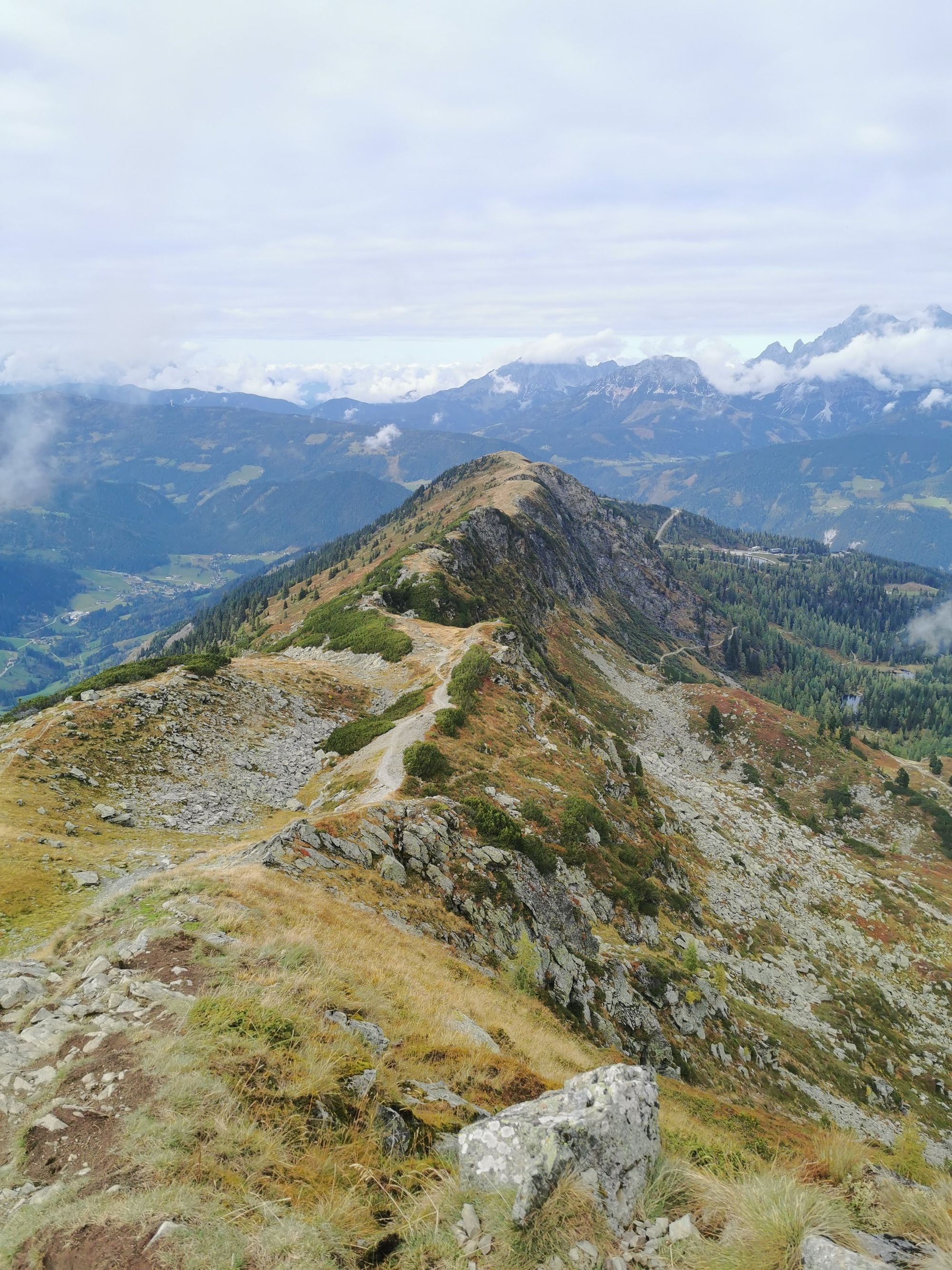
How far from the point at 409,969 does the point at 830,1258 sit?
1392 centimetres

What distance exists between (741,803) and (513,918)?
63.3 metres

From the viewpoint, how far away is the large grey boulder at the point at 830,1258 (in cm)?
691

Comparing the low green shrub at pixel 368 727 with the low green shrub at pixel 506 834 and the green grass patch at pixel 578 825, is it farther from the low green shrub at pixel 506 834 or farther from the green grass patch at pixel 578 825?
A: the green grass patch at pixel 578 825

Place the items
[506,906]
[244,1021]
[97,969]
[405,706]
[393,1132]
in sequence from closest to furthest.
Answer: [393,1132], [244,1021], [97,969], [506,906], [405,706]

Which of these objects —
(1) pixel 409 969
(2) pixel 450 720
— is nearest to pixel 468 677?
(2) pixel 450 720

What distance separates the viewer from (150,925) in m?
15.7

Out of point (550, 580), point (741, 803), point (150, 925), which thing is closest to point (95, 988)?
point (150, 925)

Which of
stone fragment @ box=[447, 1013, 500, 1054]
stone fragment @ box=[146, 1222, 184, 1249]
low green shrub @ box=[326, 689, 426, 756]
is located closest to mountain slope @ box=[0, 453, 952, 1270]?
stone fragment @ box=[146, 1222, 184, 1249]

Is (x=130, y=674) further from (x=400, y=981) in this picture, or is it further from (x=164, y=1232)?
(x=164, y=1232)

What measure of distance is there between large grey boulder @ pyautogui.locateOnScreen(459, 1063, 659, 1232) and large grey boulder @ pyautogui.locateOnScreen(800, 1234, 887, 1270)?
267cm

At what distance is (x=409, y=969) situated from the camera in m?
19.0

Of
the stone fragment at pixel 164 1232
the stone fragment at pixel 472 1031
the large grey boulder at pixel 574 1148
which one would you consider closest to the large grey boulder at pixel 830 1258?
the large grey boulder at pixel 574 1148

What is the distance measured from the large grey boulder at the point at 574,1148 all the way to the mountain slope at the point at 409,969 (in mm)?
282

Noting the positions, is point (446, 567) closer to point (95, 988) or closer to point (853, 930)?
point (853, 930)
